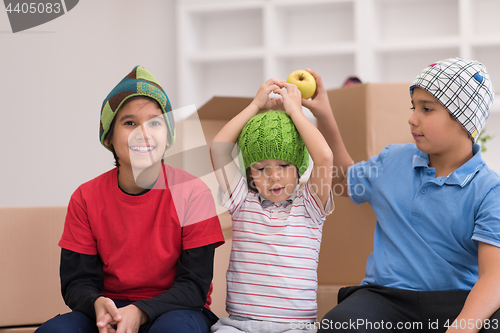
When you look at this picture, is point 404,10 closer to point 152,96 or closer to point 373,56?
point 373,56

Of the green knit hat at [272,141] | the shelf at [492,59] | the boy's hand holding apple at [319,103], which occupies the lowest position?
the green knit hat at [272,141]

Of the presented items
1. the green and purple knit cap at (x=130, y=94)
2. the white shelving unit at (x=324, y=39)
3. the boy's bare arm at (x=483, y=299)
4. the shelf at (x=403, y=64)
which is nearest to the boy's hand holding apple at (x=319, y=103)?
→ the green and purple knit cap at (x=130, y=94)

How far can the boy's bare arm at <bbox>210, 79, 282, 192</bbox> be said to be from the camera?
1.00 m

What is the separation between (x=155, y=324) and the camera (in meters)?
0.79

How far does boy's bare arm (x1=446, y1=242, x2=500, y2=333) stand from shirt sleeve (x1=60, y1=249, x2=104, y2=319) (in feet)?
2.10

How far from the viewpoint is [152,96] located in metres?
0.93

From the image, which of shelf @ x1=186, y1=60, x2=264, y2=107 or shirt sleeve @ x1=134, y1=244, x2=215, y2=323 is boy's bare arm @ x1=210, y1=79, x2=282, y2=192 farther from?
shelf @ x1=186, y1=60, x2=264, y2=107

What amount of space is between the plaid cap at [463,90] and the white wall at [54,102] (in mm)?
792

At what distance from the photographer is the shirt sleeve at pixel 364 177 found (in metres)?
0.98

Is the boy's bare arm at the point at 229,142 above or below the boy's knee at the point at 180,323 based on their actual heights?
above

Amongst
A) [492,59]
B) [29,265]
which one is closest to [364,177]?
[29,265]

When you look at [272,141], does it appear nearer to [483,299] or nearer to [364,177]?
[364,177]

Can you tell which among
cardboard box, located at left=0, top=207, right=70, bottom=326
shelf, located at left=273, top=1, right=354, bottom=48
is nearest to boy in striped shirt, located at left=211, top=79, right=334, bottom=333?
cardboard box, located at left=0, top=207, right=70, bottom=326

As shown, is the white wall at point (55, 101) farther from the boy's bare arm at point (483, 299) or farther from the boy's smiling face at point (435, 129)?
the boy's bare arm at point (483, 299)
